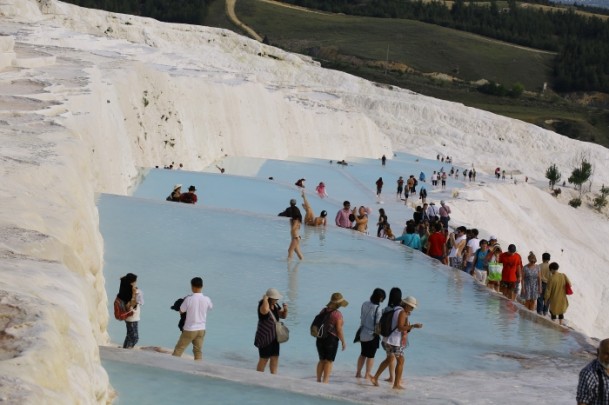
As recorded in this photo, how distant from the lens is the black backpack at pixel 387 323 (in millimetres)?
8531

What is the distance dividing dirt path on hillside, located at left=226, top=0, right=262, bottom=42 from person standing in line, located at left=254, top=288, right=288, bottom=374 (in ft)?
281

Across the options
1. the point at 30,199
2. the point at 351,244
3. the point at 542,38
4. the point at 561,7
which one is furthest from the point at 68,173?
the point at 561,7

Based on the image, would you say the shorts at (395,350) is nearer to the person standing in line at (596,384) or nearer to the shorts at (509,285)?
the person standing in line at (596,384)

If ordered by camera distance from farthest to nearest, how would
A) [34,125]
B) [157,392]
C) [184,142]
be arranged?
[184,142] < [34,125] < [157,392]

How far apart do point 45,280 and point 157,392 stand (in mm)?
1427

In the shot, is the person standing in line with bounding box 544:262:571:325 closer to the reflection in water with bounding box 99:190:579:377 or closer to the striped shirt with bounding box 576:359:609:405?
the reflection in water with bounding box 99:190:579:377

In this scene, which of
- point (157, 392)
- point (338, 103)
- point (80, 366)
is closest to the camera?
point (80, 366)

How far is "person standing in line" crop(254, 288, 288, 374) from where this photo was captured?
8.33 metres

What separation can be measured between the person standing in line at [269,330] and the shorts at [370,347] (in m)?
0.73

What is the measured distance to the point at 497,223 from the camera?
110 feet

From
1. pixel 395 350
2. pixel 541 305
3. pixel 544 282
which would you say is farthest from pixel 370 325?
pixel 544 282

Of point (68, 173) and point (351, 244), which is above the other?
point (68, 173)

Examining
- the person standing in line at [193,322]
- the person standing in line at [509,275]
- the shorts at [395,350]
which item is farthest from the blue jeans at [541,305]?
the person standing in line at [193,322]

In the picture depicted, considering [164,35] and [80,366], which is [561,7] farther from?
[80,366]
